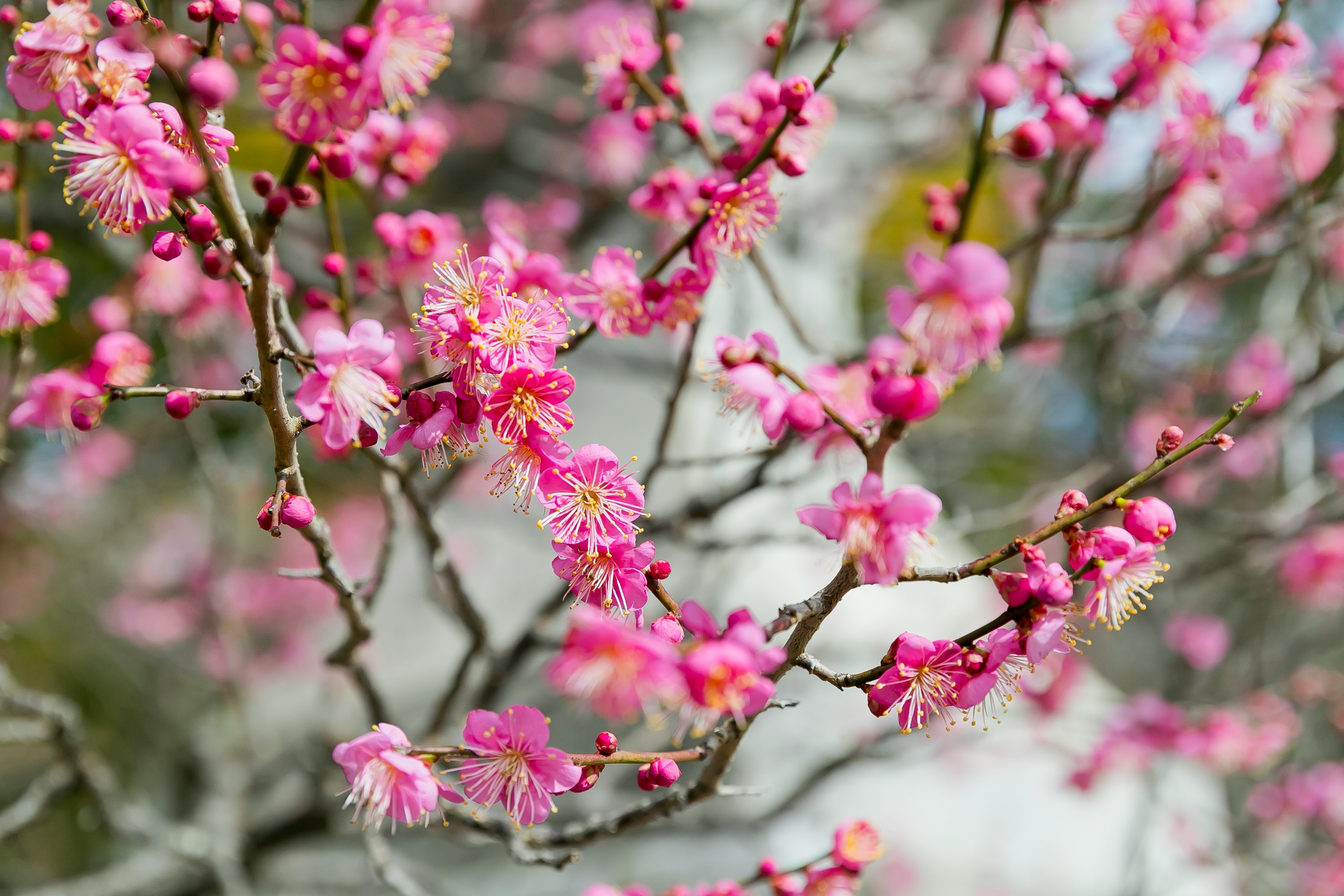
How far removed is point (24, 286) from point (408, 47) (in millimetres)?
696

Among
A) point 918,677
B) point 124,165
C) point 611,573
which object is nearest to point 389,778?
point 611,573

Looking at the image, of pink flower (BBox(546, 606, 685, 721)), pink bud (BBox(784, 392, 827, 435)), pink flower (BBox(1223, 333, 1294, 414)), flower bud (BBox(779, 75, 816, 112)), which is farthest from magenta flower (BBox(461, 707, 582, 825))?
pink flower (BBox(1223, 333, 1294, 414))

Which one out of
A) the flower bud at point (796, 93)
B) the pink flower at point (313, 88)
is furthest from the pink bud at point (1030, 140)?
the pink flower at point (313, 88)

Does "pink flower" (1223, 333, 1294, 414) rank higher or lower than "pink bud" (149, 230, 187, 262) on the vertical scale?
higher

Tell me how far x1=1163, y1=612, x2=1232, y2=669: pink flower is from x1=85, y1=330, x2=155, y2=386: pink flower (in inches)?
117

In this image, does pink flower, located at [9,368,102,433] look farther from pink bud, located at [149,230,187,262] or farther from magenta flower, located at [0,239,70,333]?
pink bud, located at [149,230,187,262]

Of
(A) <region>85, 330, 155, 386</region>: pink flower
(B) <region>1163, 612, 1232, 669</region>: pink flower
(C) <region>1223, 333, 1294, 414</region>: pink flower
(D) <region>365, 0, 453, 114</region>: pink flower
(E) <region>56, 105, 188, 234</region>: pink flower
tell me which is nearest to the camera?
(E) <region>56, 105, 188, 234</region>: pink flower

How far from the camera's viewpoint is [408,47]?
3.43 ft

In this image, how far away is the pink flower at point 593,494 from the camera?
899mm

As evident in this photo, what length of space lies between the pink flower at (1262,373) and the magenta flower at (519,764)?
213cm

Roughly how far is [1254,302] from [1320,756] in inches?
85.7

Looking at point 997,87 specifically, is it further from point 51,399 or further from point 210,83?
point 51,399

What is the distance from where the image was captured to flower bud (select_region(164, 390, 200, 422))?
85 centimetres

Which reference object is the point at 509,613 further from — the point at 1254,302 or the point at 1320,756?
the point at 1254,302
